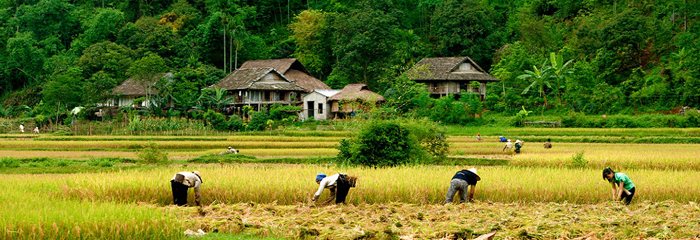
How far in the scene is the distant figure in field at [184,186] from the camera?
42.7 feet

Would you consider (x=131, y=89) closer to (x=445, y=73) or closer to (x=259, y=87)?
(x=259, y=87)

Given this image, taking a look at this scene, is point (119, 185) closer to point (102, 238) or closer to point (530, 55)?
point (102, 238)

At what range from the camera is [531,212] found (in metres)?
12.5

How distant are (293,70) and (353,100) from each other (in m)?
10.1

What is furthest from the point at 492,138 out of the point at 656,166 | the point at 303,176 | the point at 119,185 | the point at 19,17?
the point at 19,17

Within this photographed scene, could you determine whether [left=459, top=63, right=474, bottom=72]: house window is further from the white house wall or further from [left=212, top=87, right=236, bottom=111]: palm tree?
[left=212, top=87, right=236, bottom=111]: palm tree

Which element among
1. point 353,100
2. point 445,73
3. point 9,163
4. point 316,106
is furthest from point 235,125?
point 9,163

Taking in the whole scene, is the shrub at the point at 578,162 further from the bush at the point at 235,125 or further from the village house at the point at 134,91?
the village house at the point at 134,91

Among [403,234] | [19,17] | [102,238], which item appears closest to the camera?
[102,238]

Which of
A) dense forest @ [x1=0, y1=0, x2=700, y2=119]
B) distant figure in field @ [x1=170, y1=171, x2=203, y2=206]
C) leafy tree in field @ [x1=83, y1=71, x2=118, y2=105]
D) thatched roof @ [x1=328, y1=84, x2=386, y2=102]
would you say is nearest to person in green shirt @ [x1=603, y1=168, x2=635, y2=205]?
distant figure in field @ [x1=170, y1=171, x2=203, y2=206]

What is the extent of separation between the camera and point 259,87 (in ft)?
166

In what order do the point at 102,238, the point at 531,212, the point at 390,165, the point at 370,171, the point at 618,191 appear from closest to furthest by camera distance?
1. the point at 102,238
2. the point at 531,212
3. the point at 618,191
4. the point at 370,171
5. the point at 390,165

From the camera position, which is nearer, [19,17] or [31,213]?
[31,213]

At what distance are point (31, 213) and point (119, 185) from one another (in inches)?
166
